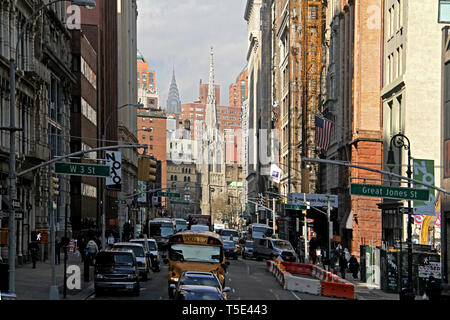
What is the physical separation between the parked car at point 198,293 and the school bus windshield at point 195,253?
1020 cm

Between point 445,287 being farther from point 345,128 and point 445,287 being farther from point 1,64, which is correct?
point 345,128

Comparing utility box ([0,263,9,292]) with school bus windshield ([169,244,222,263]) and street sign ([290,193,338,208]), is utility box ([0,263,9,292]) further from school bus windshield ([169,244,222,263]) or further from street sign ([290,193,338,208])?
street sign ([290,193,338,208])

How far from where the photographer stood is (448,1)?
3966 centimetres

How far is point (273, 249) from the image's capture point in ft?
229

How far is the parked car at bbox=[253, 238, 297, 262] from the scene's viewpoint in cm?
6593

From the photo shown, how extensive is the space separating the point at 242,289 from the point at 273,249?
3085 centimetres

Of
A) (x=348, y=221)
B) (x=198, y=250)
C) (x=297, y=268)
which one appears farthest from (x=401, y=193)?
(x=348, y=221)

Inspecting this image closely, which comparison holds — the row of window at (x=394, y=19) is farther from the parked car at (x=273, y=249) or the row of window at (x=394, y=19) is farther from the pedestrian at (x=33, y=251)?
the pedestrian at (x=33, y=251)

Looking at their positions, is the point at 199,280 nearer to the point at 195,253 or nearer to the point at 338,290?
the point at 195,253

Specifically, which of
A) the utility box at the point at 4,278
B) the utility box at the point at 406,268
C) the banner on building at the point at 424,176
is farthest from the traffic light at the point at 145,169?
the banner on building at the point at 424,176

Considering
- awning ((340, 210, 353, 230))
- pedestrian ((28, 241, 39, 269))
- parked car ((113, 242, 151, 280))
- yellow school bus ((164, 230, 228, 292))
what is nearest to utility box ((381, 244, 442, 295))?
yellow school bus ((164, 230, 228, 292))

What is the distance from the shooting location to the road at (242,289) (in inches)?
1336
